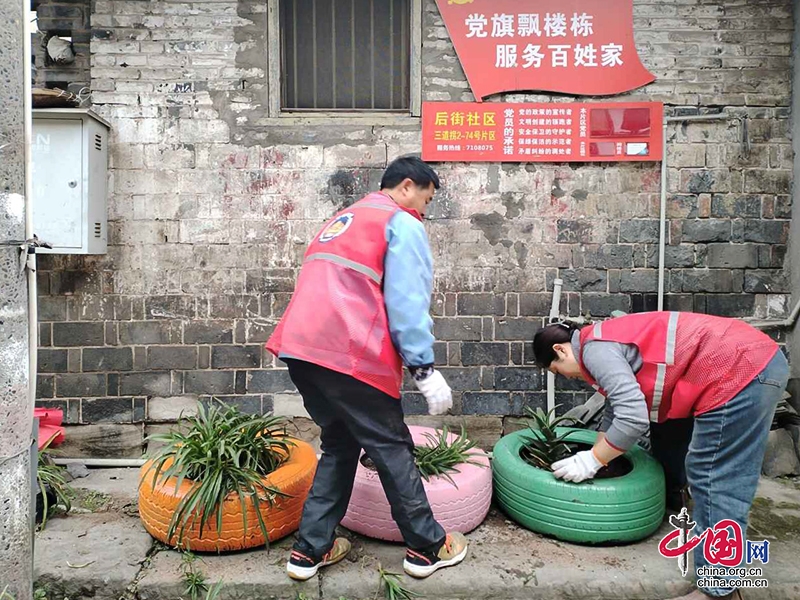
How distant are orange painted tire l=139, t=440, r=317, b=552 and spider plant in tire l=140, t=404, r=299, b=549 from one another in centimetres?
2

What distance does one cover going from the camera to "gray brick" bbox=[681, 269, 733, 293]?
4.47 meters

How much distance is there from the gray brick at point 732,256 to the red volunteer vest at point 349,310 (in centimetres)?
291

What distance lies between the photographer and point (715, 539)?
106 inches

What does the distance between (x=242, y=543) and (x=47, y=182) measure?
107 inches

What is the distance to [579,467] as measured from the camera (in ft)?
9.73

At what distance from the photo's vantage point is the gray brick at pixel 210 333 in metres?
4.42

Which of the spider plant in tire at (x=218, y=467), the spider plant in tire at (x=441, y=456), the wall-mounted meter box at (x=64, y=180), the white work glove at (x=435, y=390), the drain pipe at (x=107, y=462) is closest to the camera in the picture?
the white work glove at (x=435, y=390)

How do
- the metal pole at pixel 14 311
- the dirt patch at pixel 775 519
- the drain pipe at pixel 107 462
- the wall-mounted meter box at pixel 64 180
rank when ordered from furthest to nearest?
1. the drain pipe at pixel 107 462
2. the wall-mounted meter box at pixel 64 180
3. the dirt patch at pixel 775 519
4. the metal pole at pixel 14 311

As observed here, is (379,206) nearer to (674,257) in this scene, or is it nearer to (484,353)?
(484,353)

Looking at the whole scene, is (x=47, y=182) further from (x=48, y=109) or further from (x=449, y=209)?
(x=449, y=209)

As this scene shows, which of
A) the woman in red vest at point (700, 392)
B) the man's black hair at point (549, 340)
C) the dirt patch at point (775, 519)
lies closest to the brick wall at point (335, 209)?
the dirt patch at point (775, 519)

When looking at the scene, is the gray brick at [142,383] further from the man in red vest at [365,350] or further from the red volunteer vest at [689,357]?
the red volunteer vest at [689,357]

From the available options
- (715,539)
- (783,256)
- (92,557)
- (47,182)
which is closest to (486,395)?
(715,539)

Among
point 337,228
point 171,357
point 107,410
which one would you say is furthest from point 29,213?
point 107,410
